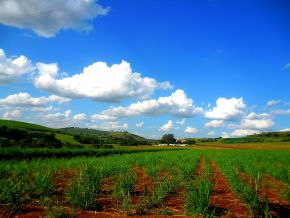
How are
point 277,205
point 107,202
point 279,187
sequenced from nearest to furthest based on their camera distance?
point 107,202, point 277,205, point 279,187

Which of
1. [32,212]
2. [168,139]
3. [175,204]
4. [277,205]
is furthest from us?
[168,139]

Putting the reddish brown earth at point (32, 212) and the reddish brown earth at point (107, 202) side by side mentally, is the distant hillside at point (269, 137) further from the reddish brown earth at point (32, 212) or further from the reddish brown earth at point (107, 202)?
the reddish brown earth at point (32, 212)

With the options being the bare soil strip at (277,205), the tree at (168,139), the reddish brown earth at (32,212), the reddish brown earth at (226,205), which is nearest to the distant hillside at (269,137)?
the tree at (168,139)

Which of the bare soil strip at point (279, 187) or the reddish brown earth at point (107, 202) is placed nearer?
A: the reddish brown earth at point (107, 202)

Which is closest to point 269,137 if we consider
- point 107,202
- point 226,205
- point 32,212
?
point 226,205

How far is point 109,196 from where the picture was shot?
8641 mm

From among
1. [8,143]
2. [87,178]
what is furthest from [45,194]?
[8,143]

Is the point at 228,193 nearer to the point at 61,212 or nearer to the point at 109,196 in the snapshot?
the point at 109,196

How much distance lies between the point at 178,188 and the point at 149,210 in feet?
11.6

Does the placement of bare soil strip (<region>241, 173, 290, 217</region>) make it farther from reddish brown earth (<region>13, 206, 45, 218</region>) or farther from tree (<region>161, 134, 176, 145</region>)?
tree (<region>161, 134, 176, 145</region>)

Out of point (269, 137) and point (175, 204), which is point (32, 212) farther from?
point (269, 137)

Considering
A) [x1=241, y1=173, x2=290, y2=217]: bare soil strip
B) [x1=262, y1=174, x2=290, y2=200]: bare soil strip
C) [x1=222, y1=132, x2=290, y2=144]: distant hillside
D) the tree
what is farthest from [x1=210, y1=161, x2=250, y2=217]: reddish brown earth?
the tree

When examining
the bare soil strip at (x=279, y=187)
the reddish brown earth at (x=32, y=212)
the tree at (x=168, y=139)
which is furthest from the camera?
the tree at (x=168, y=139)

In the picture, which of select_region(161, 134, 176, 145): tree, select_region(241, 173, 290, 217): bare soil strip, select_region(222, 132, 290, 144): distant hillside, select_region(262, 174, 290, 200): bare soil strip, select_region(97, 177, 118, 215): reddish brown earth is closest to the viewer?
select_region(97, 177, 118, 215): reddish brown earth
